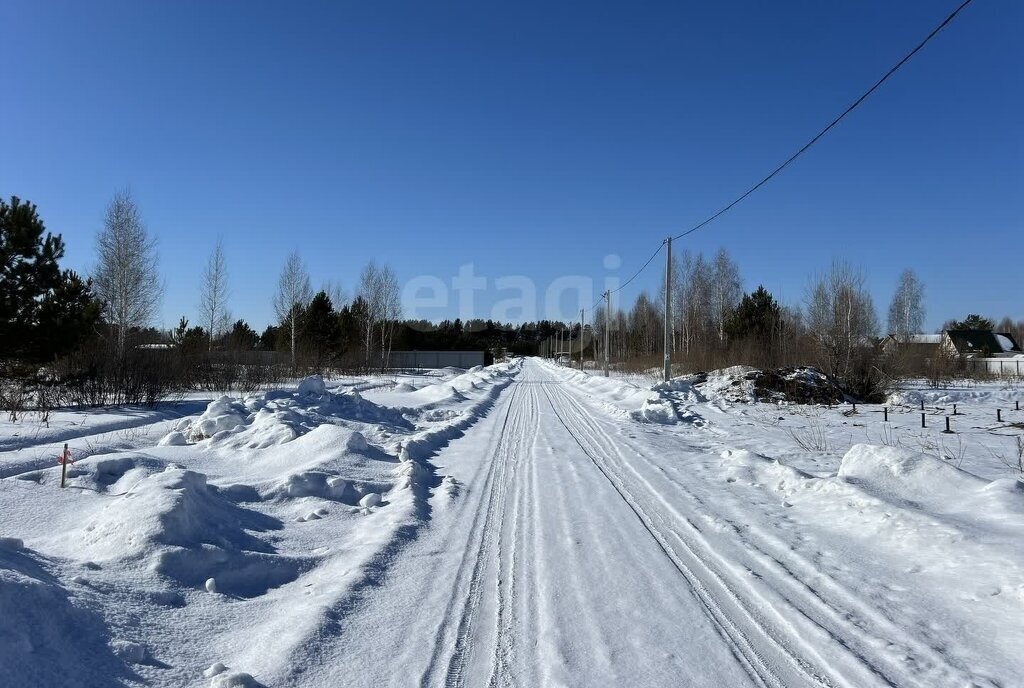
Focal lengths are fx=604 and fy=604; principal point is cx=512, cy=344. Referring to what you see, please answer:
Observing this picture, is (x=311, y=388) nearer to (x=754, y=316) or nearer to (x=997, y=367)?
(x=754, y=316)

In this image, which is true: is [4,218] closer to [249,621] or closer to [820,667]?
Answer: [249,621]

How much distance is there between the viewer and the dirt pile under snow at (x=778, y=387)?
77.3 feet

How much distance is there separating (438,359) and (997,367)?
2214 inches

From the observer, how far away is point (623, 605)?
446 cm

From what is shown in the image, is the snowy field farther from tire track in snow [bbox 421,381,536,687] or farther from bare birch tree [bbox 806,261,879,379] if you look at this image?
bare birch tree [bbox 806,261,879,379]

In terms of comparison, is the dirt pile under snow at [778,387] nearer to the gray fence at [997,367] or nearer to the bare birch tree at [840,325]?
the bare birch tree at [840,325]

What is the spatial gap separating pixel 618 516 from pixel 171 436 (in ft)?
26.9

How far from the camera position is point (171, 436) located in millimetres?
10703

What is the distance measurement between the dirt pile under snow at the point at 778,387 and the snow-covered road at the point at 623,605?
1740 centimetres

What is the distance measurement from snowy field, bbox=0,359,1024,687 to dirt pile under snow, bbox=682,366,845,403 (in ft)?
45.4

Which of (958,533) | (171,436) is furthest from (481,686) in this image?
(171,436)

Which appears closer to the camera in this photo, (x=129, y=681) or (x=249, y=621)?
(x=129, y=681)

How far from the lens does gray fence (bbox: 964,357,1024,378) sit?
4175 centimetres

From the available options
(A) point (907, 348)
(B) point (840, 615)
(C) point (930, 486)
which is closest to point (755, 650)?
(B) point (840, 615)
